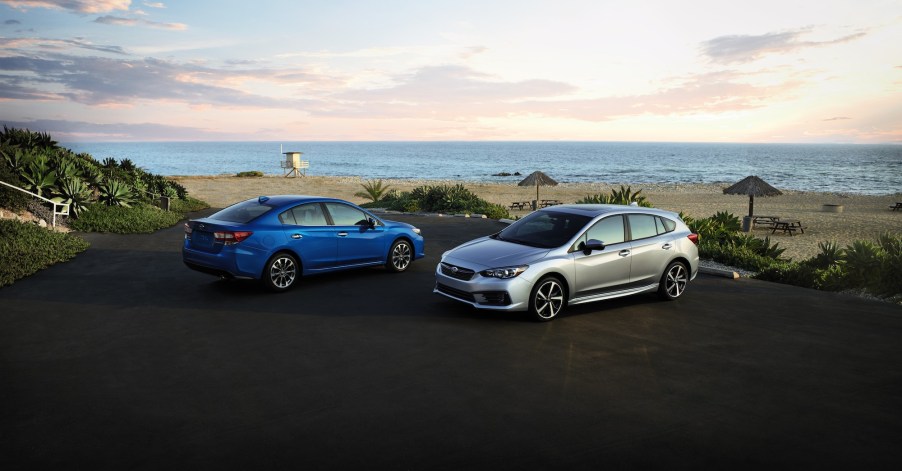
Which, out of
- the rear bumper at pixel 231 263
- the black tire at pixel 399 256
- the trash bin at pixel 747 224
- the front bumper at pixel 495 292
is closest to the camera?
the front bumper at pixel 495 292

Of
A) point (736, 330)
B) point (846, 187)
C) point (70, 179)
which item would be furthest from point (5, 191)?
point (846, 187)

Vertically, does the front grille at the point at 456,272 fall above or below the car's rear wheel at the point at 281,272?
above

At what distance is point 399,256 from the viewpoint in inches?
527

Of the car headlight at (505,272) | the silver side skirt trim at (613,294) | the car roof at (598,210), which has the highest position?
→ the car roof at (598,210)

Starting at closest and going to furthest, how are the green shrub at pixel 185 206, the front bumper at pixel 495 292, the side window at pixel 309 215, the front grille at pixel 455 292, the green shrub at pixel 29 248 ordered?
the front bumper at pixel 495 292 → the front grille at pixel 455 292 → the side window at pixel 309 215 → the green shrub at pixel 29 248 → the green shrub at pixel 185 206

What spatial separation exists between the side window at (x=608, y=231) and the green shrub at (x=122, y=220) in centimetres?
1452

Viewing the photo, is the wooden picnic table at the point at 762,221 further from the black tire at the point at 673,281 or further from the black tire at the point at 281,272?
the black tire at the point at 281,272

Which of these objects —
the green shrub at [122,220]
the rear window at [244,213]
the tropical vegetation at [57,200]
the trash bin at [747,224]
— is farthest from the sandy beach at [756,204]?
the rear window at [244,213]

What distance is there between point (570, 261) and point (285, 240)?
4.97 m

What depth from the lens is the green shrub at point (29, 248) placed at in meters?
12.2

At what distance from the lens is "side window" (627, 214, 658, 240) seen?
35.1 ft

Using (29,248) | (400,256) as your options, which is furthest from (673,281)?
(29,248)

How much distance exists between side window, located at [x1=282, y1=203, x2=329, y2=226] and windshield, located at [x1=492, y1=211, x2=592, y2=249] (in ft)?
11.1

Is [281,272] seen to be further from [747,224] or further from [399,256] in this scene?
[747,224]
